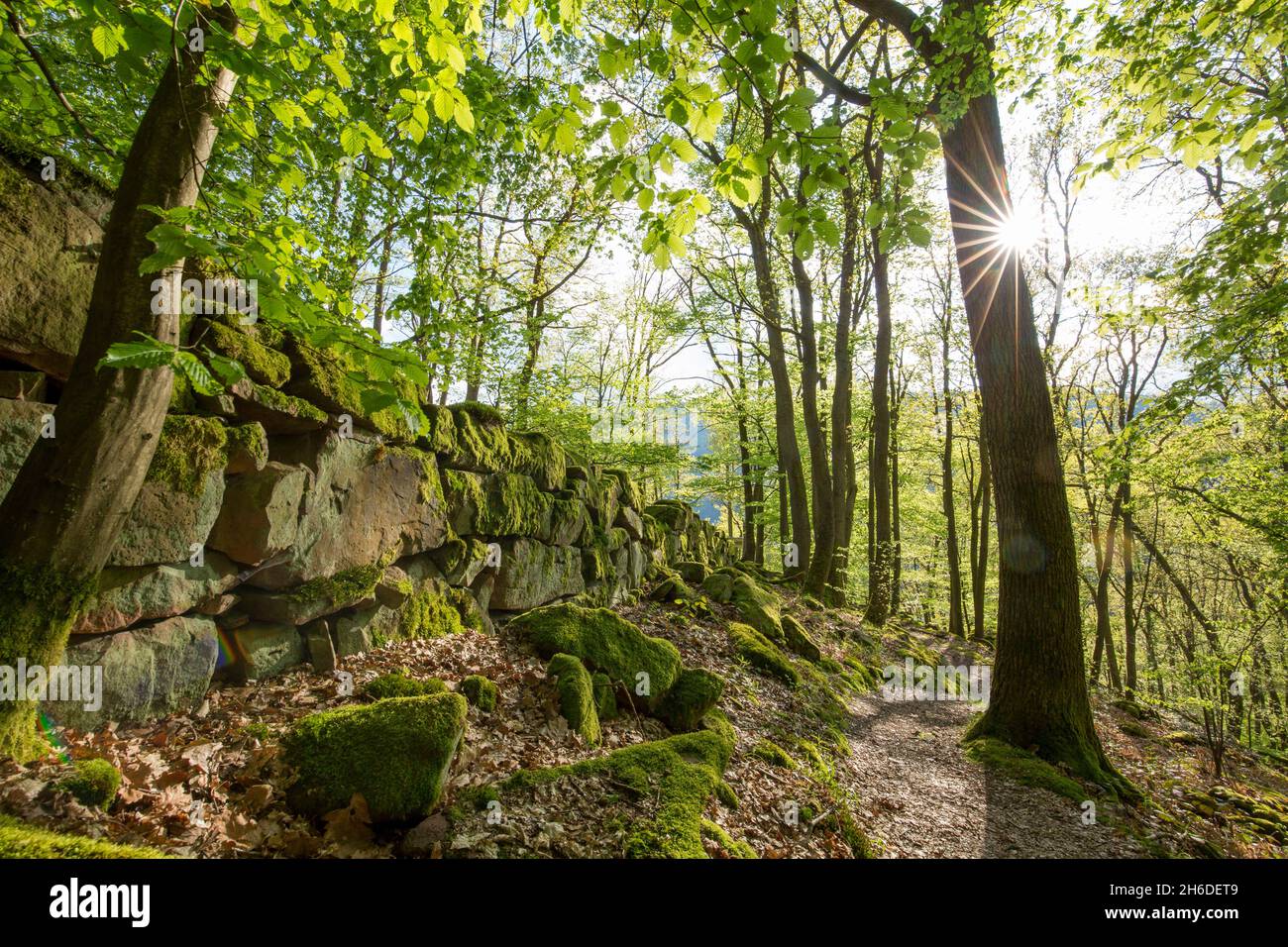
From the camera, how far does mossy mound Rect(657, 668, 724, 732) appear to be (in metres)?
4.79

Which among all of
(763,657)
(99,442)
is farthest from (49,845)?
(763,657)

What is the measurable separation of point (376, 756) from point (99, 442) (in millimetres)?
1972

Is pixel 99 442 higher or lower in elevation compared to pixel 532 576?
higher

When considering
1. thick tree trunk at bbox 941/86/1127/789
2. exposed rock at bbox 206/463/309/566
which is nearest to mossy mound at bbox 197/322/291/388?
exposed rock at bbox 206/463/309/566

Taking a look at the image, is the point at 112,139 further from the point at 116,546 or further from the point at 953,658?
the point at 953,658

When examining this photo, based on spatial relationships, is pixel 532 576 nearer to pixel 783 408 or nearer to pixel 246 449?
pixel 246 449

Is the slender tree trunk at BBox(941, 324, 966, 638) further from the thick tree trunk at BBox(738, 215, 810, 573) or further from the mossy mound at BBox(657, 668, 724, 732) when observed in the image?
the mossy mound at BBox(657, 668, 724, 732)

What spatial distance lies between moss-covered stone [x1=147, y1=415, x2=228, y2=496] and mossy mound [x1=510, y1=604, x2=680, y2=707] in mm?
2920

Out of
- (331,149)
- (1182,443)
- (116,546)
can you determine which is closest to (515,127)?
(331,149)

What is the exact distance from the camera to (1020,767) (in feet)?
16.9

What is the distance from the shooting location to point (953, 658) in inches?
497

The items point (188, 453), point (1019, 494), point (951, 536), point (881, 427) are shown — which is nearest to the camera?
point (188, 453)

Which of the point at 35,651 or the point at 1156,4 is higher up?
the point at 1156,4
